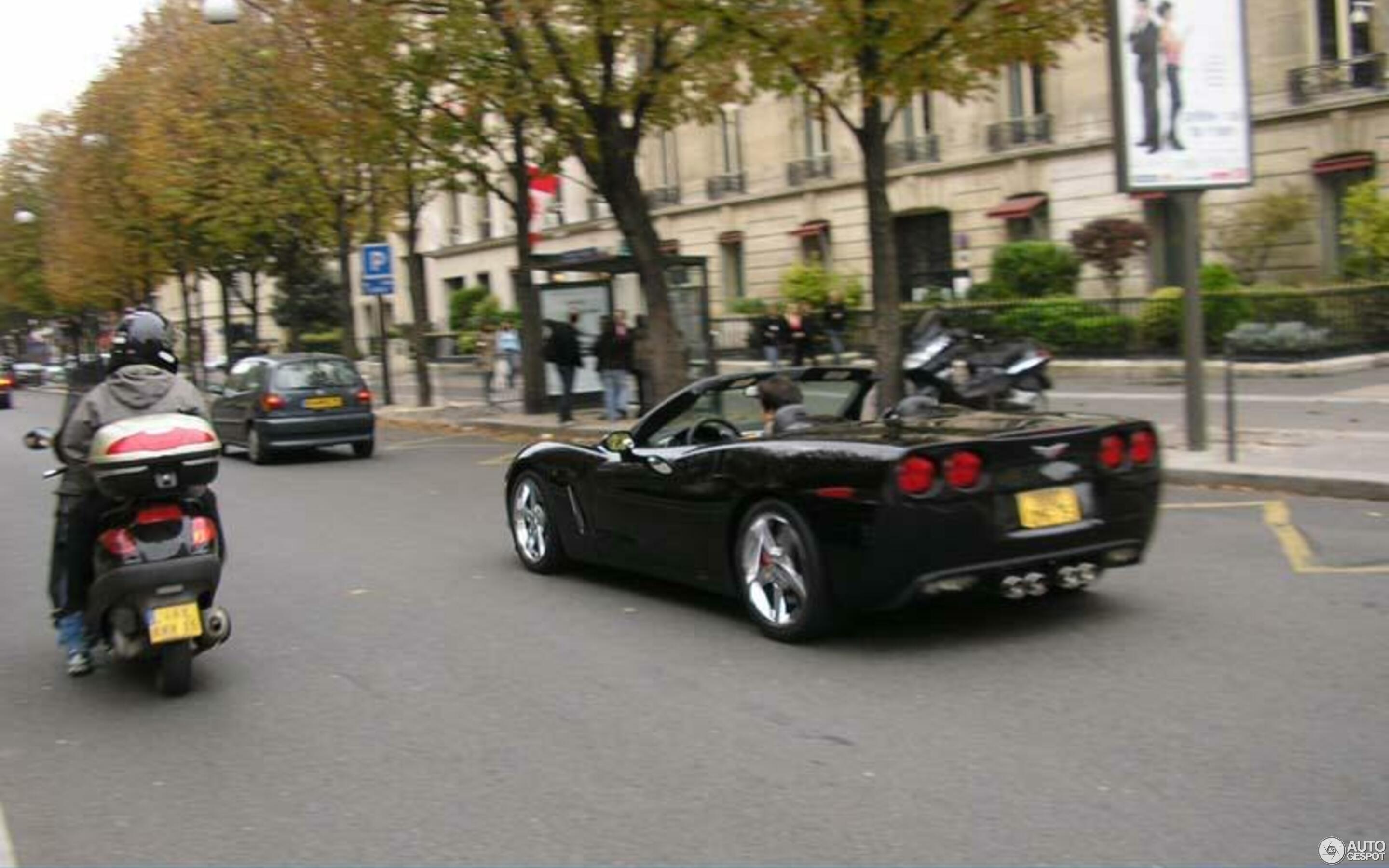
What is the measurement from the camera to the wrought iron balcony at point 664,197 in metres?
42.1

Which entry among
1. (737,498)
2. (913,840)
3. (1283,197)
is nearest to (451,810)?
(913,840)

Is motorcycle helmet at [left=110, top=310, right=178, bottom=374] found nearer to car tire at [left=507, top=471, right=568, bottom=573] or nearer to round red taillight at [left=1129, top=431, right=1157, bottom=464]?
car tire at [left=507, top=471, right=568, bottom=573]

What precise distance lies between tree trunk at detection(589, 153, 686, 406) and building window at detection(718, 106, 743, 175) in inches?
816

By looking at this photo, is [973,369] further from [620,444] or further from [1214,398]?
[620,444]

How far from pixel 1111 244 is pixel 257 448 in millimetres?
17079

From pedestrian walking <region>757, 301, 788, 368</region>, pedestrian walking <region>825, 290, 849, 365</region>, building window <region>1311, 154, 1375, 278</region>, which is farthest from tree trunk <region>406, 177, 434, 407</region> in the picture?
building window <region>1311, 154, 1375, 278</region>

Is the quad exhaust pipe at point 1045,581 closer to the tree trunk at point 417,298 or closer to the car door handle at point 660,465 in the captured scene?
the car door handle at point 660,465

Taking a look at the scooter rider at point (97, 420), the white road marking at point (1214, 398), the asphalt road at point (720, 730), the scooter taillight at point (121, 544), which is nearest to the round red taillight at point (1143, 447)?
the asphalt road at point (720, 730)

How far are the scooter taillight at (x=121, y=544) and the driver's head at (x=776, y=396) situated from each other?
3257mm

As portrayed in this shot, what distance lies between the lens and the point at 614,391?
21.0m

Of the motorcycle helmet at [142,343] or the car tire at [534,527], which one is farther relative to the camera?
the car tire at [534,527]

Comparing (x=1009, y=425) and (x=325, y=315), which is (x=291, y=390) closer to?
(x=1009, y=425)

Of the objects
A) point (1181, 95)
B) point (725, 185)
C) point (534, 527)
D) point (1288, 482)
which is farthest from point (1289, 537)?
point (725, 185)
